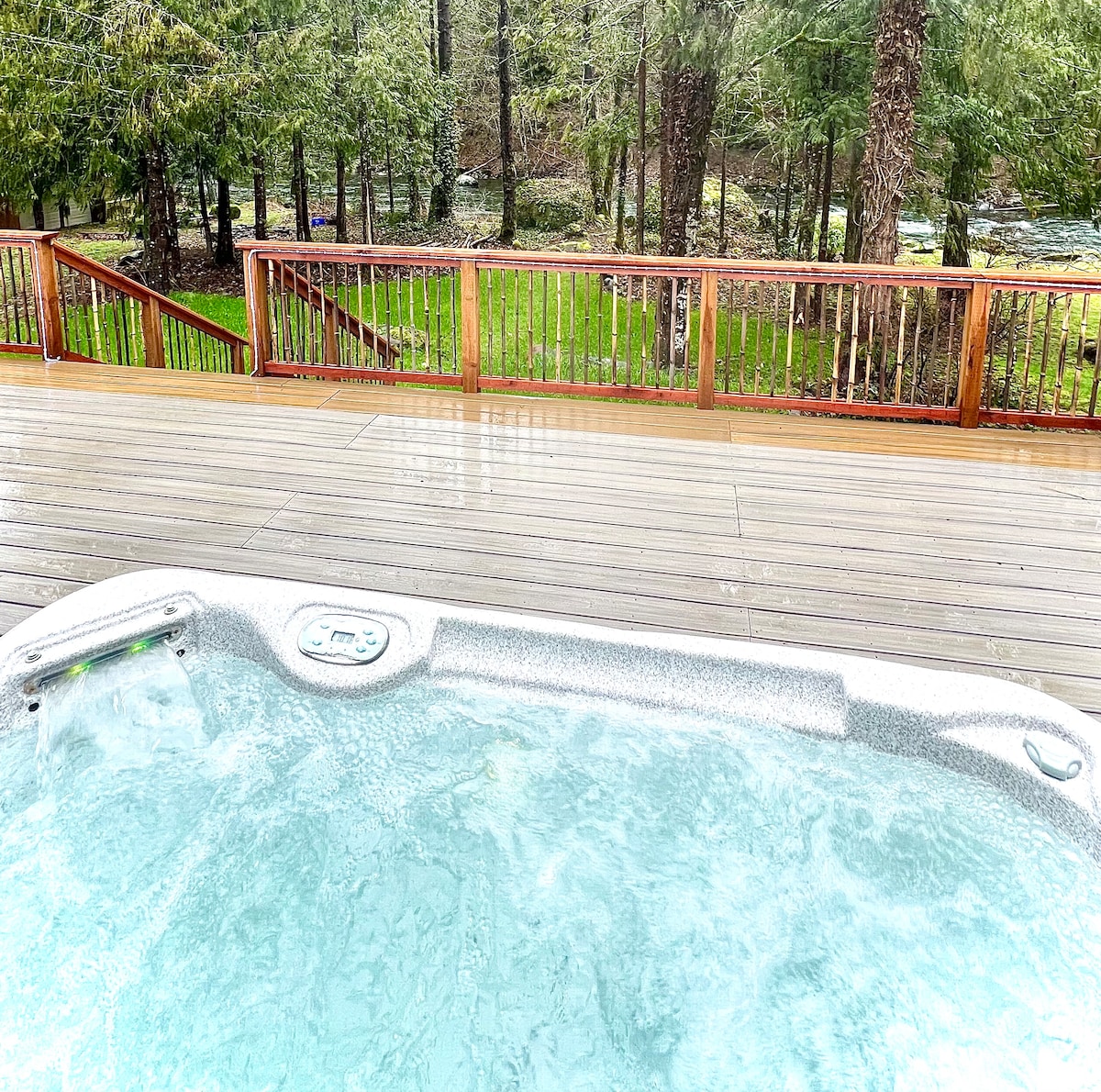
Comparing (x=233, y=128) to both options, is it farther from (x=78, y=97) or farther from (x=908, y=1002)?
(x=908, y=1002)

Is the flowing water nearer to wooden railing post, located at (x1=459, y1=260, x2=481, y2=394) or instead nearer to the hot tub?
the hot tub

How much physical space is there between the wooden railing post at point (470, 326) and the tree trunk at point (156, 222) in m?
8.61

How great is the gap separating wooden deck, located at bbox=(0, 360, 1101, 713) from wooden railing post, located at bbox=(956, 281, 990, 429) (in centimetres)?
18

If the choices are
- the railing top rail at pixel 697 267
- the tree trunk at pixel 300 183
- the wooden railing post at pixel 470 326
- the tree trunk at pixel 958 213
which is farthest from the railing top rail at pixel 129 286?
the tree trunk at pixel 300 183

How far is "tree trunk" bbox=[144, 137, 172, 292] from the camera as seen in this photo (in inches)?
488

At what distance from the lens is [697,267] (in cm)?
470

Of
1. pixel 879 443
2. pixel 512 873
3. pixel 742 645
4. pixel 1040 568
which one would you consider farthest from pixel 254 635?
pixel 879 443

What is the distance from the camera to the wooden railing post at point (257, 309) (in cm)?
531

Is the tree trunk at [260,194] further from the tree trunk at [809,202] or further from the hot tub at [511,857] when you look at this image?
the hot tub at [511,857]

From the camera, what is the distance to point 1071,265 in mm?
12625

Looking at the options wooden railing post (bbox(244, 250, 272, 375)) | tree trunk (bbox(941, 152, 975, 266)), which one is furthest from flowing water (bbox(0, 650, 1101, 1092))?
tree trunk (bbox(941, 152, 975, 266))

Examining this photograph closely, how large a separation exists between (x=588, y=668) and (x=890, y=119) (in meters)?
6.38

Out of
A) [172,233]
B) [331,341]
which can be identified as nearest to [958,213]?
[331,341]

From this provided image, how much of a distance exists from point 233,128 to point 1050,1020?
12.8 meters
